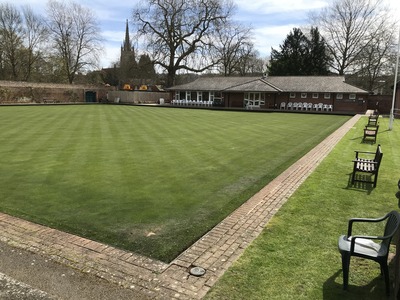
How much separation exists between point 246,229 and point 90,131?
43.5 ft

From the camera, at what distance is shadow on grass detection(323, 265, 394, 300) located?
3680mm

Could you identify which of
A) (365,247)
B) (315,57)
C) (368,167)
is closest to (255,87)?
(315,57)

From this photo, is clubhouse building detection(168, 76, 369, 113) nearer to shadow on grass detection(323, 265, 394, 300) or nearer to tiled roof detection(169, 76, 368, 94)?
tiled roof detection(169, 76, 368, 94)

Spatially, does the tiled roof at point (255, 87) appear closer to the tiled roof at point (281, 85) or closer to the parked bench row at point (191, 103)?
the tiled roof at point (281, 85)

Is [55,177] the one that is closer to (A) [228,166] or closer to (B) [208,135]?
(A) [228,166]

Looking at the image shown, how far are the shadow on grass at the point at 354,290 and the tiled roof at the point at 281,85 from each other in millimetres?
38569

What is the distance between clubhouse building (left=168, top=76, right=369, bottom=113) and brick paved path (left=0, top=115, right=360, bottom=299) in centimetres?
3732

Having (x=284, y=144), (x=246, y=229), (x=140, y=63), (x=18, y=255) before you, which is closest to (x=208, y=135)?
(x=284, y=144)

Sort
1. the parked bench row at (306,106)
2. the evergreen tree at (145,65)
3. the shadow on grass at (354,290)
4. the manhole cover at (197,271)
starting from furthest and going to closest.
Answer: the evergreen tree at (145,65)
the parked bench row at (306,106)
the manhole cover at (197,271)
the shadow on grass at (354,290)

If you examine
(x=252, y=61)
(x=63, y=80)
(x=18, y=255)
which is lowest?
(x=18, y=255)

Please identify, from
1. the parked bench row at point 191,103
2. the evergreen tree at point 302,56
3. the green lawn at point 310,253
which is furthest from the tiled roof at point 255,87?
the green lawn at point 310,253

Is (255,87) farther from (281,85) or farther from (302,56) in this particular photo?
(302,56)

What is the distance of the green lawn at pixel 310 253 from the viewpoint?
3.76 metres

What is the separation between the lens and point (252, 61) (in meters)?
72.2
